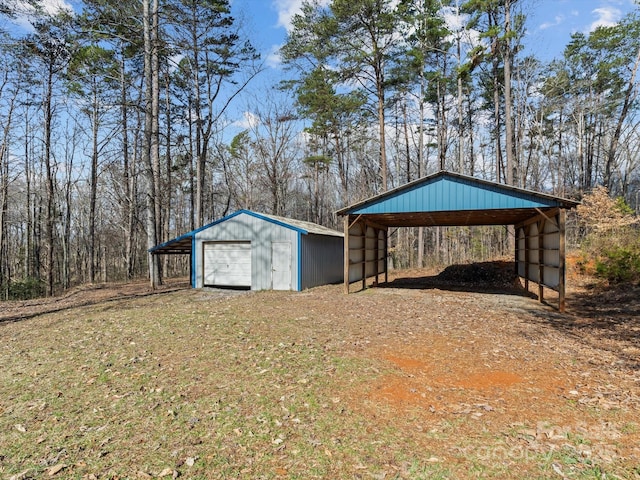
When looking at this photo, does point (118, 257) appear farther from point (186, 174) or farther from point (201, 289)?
point (201, 289)

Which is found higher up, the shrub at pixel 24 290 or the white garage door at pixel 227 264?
the white garage door at pixel 227 264

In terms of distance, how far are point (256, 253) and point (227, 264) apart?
158 centimetres

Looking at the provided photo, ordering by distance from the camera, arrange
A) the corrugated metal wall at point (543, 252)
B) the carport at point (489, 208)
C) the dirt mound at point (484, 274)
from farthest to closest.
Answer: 1. the dirt mound at point (484, 274)
2. the corrugated metal wall at point (543, 252)
3. the carport at point (489, 208)

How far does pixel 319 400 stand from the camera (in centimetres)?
392

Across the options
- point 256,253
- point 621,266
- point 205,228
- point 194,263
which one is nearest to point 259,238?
point 256,253

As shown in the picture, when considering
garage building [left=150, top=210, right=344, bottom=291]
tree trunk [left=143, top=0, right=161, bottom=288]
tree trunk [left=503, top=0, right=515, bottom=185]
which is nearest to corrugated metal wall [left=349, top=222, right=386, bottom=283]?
garage building [left=150, top=210, right=344, bottom=291]

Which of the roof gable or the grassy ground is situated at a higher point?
the roof gable

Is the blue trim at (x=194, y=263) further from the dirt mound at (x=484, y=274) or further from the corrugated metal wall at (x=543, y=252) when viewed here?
the corrugated metal wall at (x=543, y=252)

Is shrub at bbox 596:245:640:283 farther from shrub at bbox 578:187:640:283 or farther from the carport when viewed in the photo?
the carport

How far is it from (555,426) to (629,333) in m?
4.94

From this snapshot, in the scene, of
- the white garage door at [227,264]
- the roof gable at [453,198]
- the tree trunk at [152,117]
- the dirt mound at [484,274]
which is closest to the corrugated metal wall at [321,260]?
the white garage door at [227,264]

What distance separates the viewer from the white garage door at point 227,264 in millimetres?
14133

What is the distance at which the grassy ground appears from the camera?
2836mm

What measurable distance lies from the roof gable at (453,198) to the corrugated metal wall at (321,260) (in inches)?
128
